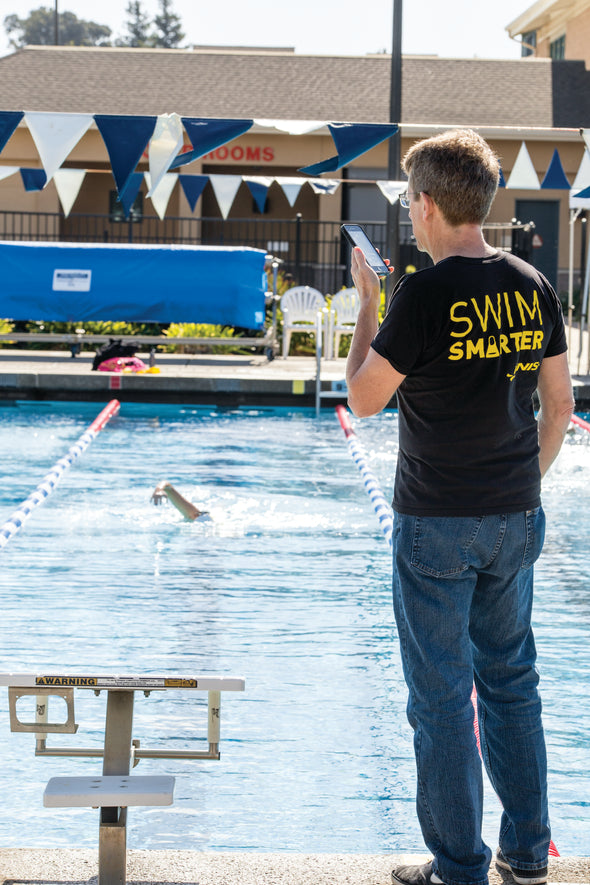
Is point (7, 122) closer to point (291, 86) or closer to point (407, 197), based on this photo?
point (407, 197)

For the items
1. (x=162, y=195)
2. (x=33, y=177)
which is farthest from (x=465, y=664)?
(x=33, y=177)

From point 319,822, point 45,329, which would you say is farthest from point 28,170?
point 319,822

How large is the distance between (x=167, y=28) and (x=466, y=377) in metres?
107

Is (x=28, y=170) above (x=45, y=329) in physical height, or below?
above

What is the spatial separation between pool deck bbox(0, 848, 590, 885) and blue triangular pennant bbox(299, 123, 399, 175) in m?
10.2

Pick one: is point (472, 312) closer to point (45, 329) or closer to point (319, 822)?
point (319, 822)

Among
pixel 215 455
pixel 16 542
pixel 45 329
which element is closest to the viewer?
pixel 16 542

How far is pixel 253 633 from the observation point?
6.13 metres

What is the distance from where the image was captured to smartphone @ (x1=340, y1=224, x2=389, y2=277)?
2955 mm

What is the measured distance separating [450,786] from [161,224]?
26.5 meters

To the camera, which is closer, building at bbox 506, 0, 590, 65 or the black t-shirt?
the black t-shirt

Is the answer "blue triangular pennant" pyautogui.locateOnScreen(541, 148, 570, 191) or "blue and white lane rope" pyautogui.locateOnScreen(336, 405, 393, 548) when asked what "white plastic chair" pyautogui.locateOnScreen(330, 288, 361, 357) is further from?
"blue and white lane rope" pyautogui.locateOnScreen(336, 405, 393, 548)

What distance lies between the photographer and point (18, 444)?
12055mm

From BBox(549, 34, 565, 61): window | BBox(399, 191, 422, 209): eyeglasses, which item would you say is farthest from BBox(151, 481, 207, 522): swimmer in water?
BBox(549, 34, 565, 61): window
